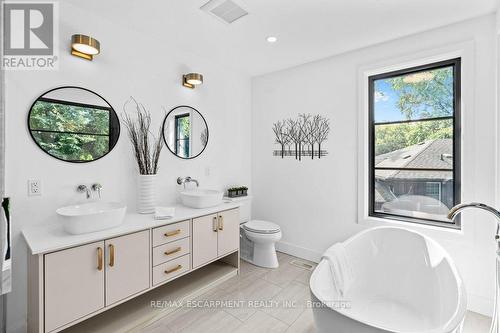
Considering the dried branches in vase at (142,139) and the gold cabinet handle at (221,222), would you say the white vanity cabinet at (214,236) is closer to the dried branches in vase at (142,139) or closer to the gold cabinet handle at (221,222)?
the gold cabinet handle at (221,222)

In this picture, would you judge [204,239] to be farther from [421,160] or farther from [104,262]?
[421,160]

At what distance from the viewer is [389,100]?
271 cm

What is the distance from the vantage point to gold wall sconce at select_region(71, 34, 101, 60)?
188 cm

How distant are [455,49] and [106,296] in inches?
136

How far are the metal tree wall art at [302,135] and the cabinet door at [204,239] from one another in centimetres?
143

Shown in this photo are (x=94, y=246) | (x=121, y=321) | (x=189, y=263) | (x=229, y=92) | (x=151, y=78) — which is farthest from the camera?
(x=229, y=92)

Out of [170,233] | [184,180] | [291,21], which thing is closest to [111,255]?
[170,233]

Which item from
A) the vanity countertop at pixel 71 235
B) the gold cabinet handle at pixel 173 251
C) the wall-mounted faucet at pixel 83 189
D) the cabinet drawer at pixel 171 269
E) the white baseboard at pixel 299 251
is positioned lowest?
A: the white baseboard at pixel 299 251

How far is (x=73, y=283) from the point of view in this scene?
5.19 ft

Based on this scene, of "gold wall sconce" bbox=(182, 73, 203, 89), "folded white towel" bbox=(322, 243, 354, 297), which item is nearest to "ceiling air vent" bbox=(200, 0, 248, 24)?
"gold wall sconce" bbox=(182, 73, 203, 89)

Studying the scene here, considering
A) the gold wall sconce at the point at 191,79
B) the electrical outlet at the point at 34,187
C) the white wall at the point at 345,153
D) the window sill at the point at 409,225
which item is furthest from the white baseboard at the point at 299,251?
the electrical outlet at the point at 34,187

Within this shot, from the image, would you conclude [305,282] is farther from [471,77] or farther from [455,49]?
[455,49]

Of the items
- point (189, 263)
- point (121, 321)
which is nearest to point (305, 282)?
point (189, 263)

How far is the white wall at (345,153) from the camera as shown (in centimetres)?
206
